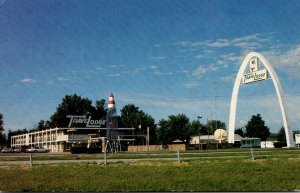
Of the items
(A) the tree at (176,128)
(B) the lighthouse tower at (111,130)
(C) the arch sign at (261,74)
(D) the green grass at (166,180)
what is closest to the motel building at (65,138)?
(B) the lighthouse tower at (111,130)

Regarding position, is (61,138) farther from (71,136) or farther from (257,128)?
(257,128)

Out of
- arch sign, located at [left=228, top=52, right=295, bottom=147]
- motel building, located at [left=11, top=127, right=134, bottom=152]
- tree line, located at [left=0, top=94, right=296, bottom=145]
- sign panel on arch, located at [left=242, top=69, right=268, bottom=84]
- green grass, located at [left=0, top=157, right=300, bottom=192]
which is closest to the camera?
green grass, located at [left=0, top=157, right=300, bottom=192]

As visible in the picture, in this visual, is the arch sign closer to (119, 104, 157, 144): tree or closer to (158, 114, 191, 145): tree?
(158, 114, 191, 145): tree

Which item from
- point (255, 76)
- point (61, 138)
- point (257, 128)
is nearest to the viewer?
point (255, 76)

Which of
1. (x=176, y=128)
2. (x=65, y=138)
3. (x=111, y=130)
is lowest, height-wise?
(x=65, y=138)

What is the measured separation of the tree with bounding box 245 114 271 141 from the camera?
140750 millimetres

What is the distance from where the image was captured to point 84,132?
355ft

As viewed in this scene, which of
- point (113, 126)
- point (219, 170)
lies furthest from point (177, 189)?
point (113, 126)

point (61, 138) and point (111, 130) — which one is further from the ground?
point (111, 130)

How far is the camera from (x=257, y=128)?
141 meters

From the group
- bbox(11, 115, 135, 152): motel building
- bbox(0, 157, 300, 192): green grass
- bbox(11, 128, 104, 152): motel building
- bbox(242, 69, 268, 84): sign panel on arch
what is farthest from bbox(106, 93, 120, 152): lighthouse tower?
bbox(0, 157, 300, 192): green grass

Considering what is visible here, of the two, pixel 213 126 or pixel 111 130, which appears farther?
pixel 213 126

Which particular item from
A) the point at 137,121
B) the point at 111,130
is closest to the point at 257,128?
the point at 137,121

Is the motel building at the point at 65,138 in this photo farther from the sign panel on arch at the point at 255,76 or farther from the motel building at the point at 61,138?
the sign panel on arch at the point at 255,76
